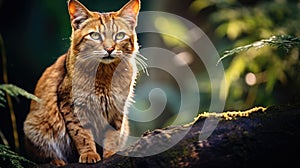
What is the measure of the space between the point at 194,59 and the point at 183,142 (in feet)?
9.83

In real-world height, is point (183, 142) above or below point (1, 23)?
below

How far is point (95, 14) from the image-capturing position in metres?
2.53

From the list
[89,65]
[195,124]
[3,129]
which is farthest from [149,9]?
[195,124]

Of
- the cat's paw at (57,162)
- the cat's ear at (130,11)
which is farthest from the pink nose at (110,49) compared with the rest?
the cat's paw at (57,162)

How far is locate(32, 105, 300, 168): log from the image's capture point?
1.92m

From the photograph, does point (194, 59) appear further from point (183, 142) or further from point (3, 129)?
point (183, 142)

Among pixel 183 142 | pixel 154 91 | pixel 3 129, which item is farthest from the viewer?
pixel 154 91

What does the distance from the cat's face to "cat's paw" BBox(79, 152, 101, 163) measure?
42cm

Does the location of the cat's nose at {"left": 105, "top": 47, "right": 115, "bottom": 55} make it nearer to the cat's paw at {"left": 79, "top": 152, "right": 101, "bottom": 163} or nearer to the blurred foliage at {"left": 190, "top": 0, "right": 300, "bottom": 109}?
the cat's paw at {"left": 79, "top": 152, "right": 101, "bottom": 163}

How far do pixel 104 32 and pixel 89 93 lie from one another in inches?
12.7

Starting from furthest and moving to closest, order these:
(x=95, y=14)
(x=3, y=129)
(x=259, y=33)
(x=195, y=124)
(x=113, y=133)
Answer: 1. (x=259, y=33)
2. (x=3, y=129)
3. (x=113, y=133)
4. (x=95, y=14)
5. (x=195, y=124)

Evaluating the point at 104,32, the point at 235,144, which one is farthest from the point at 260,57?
the point at 235,144

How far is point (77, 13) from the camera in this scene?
248cm

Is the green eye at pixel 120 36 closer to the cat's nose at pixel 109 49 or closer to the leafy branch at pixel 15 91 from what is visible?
the cat's nose at pixel 109 49
